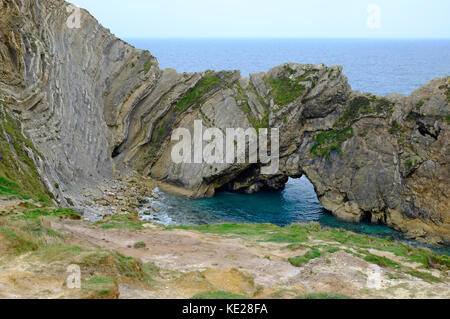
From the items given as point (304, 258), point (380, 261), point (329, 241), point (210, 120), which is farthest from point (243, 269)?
point (210, 120)

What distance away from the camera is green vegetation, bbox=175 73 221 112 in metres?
60.2

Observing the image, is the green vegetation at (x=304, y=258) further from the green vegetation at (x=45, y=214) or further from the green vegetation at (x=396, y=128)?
the green vegetation at (x=396, y=128)

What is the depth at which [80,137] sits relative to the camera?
2051 inches

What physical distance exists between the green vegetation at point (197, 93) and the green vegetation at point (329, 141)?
16.1 metres

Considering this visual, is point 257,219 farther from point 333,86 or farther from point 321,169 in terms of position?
point 333,86

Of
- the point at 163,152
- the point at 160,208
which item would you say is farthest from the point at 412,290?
the point at 163,152

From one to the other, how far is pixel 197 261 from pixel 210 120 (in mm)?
35934

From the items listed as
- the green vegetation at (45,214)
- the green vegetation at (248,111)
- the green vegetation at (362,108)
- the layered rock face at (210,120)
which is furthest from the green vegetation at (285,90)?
the green vegetation at (45,214)

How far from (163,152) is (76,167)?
546 inches

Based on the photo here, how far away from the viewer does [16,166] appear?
34531mm

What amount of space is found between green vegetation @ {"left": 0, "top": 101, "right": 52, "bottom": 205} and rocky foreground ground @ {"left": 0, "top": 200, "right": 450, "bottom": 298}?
7.36 feet

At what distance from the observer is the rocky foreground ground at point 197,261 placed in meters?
17.6

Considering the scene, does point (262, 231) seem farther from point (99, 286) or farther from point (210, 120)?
point (210, 120)
